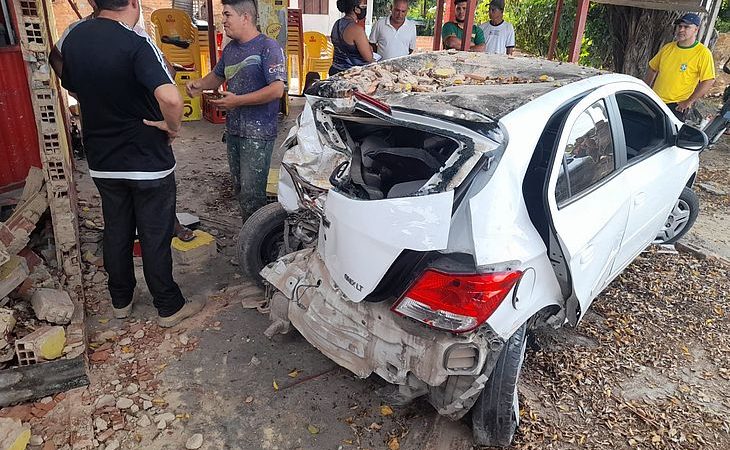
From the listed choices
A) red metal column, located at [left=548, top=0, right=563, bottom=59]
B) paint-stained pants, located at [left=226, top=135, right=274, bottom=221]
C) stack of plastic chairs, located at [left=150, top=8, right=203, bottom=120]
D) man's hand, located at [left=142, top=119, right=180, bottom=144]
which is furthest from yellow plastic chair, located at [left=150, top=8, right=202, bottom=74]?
red metal column, located at [left=548, top=0, right=563, bottom=59]

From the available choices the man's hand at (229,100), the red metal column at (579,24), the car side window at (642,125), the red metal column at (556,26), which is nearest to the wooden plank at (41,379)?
the man's hand at (229,100)

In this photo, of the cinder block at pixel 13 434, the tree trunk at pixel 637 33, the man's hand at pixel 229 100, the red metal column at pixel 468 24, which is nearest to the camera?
the cinder block at pixel 13 434

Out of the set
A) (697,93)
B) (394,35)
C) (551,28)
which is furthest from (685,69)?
(551,28)

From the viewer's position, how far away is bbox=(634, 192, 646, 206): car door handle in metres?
3.27

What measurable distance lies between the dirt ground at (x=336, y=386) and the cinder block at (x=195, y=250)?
127 millimetres

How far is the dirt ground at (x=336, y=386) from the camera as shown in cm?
269

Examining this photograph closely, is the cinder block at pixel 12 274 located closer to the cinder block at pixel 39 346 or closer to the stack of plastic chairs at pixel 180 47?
the cinder block at pixel 39 346

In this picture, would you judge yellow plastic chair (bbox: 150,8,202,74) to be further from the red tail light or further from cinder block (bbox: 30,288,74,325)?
the red tail light

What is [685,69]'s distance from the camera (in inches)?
235

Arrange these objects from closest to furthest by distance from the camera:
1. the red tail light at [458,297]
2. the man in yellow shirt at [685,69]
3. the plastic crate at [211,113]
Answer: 1. the red tail light at [458,297]
2. the man in yellow shirt at [685,69]
3. the plastic crate at [211,113]

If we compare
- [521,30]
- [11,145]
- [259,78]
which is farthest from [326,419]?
[521,30]

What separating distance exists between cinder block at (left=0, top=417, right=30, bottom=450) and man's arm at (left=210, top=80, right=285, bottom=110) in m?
2.36

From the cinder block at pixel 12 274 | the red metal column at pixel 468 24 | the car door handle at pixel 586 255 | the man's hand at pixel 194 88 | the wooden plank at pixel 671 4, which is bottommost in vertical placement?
the cinder block at pixel 12 274

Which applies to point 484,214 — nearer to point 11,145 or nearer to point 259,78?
point 259,78
